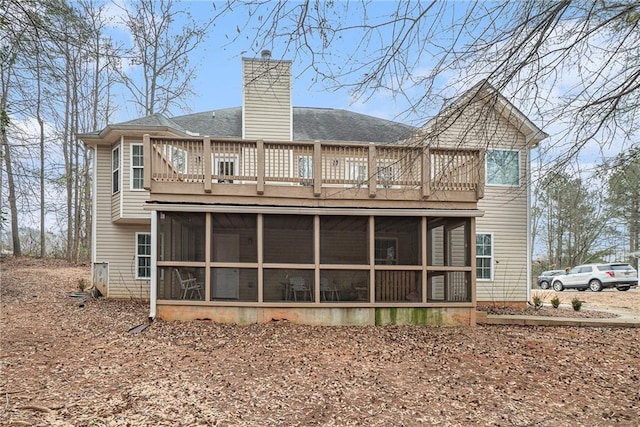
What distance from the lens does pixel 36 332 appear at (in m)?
8.12

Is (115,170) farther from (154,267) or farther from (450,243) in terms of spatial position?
(450,243)

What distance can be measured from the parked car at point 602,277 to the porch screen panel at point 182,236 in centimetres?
2047

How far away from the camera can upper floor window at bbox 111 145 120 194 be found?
12034mm

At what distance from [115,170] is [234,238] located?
5.19 meters

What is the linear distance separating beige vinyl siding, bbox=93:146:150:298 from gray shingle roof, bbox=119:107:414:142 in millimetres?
1918

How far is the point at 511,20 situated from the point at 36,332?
29.9 feet

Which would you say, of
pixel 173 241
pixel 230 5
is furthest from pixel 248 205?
pixel 230 5

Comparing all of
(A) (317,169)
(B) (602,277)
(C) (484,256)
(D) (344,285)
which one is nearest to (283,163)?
(A) (317,169)

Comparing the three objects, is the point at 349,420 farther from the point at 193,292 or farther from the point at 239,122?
the point at 239,122

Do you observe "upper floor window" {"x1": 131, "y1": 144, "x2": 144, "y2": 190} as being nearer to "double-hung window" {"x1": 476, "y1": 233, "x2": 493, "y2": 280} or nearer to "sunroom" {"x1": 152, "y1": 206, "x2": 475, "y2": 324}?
"sunroom" {"x1": 152, "y1": 206, "x2": 475, "y2": 324}

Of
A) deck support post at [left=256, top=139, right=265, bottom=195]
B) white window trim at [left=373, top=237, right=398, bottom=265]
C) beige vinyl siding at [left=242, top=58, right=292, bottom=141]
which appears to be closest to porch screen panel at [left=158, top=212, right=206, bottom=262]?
deck support post at [left=256, top=139, right=265, bottom=195]

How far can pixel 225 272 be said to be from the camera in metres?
9.13

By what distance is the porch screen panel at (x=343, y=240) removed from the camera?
9352 millimetres

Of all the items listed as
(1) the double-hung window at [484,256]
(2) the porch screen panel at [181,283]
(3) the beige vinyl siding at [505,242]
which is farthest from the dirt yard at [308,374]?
(1) the double-hung window at [484,256]
